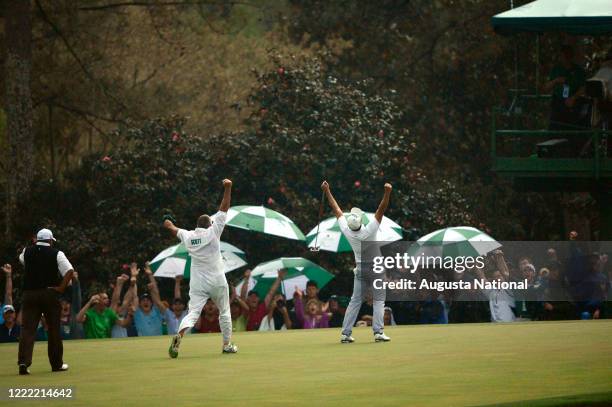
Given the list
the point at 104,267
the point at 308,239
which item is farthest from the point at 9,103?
the point at 308,239

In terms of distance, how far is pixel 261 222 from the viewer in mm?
29859

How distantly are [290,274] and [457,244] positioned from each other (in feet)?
12.8

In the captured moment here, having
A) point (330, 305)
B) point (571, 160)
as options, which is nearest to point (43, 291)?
point (330, 305)

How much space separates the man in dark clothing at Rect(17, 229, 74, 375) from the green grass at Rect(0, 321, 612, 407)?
0.47 m

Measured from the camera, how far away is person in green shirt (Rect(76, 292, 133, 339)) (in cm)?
2594

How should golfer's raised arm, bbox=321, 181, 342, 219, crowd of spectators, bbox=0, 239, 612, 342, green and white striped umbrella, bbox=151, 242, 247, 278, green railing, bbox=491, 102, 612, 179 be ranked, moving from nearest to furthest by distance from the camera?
golfer's raised arm, bbox=321, 181, 342, 219 → crowd of spectators, bbox=0, 239, 612, 342 → green railing, bbox=491, 102, 612, 179 → green and white striped umbrella, bbox=151, 242, 247, 278

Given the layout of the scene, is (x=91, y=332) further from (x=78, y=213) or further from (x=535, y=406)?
(x=535, y=406)

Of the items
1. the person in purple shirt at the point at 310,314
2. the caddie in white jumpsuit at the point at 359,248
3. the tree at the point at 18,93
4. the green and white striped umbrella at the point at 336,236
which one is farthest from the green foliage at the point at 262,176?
the caddie in white jumpsuit at the point at 359,248

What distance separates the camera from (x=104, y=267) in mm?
34562

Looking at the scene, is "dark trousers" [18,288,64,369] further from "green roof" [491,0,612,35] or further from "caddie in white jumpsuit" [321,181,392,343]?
"green roof" [491,0,612,35]

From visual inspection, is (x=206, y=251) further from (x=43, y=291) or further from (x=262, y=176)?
(x=262, y=176)

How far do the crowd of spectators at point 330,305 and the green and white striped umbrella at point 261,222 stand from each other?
1.27 meters

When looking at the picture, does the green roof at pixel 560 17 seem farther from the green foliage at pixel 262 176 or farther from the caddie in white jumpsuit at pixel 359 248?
the green foliage at pixel 262 176

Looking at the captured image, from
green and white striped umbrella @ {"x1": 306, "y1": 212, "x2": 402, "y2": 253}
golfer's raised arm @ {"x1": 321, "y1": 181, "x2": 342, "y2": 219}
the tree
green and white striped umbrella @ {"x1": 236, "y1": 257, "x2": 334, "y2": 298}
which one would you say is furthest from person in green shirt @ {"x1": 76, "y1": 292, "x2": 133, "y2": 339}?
the tree
